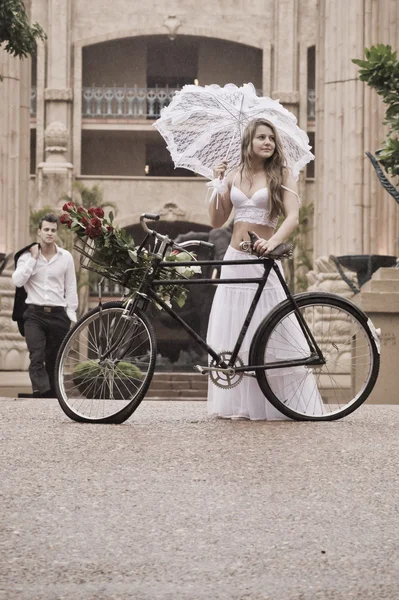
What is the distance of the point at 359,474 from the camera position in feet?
19.0

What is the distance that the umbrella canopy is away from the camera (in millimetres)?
7824

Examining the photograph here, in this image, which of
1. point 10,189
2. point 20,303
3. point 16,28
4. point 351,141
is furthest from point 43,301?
point 351,141

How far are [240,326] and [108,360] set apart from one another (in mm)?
848

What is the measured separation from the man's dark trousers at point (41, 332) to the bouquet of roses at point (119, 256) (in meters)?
3.88

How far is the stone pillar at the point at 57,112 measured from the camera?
40.1 meters

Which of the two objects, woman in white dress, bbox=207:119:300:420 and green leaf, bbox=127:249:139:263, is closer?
green leaf, bbox=127:249:139:263

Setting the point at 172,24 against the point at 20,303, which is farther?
the point at 172,24

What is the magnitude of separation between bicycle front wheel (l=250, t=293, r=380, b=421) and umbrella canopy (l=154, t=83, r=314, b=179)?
945 mm

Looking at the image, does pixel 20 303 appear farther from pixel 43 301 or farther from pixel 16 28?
pixel 16 28

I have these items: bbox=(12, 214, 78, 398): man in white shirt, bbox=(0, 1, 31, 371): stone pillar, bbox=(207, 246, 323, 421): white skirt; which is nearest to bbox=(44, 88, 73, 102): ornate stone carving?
bbox=(0, 1, 31, 371): stone pillar

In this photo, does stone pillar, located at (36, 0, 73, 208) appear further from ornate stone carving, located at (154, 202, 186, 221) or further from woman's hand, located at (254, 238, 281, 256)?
woman's hand, located at (254, 238, 281, 256)

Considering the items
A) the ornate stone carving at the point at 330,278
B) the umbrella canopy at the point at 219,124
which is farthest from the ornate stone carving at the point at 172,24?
the umbrella canopy at the point at 219,124

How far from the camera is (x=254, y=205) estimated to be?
7582mm

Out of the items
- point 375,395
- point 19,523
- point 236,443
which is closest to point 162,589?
point 19,523
